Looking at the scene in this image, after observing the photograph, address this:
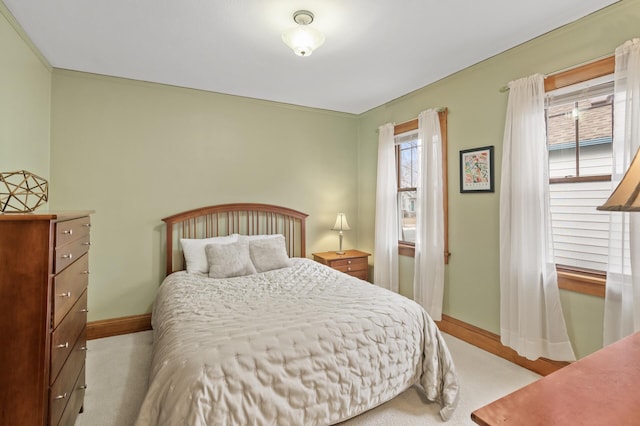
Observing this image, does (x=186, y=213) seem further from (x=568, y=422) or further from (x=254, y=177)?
(x=568, y=422)

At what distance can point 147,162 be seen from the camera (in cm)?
341

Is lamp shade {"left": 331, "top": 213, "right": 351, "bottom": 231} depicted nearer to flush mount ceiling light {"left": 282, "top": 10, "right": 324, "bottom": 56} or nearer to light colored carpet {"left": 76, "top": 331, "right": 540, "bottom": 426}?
light colored carpet {"left": 76, "top": 331, "right": 540, "bottom": 426}

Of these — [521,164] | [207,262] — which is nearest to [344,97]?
[521,164]

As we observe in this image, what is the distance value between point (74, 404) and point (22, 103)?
7.33 feet

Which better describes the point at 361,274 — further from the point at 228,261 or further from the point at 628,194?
the point at 628,194

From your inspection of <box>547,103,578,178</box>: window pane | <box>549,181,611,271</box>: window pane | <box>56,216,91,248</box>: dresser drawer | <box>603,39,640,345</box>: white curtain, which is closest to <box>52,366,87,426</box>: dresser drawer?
<box>56,216,91,248</box>: dresser drawer

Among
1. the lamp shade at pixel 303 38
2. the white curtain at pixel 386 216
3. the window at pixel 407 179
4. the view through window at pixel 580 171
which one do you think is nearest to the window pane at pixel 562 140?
the view through window at pixel 580 171

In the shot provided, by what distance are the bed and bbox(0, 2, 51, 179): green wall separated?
4.93 feet

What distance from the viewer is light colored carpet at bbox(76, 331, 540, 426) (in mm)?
2010

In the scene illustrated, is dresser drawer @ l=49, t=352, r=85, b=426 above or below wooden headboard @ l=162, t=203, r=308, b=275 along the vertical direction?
below

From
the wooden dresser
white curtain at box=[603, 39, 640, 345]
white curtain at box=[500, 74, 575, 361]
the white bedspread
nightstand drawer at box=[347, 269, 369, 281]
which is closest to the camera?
the wooden dresser

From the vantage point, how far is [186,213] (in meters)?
3.52

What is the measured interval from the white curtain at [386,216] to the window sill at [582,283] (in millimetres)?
1786

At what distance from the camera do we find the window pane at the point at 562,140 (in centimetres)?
241
